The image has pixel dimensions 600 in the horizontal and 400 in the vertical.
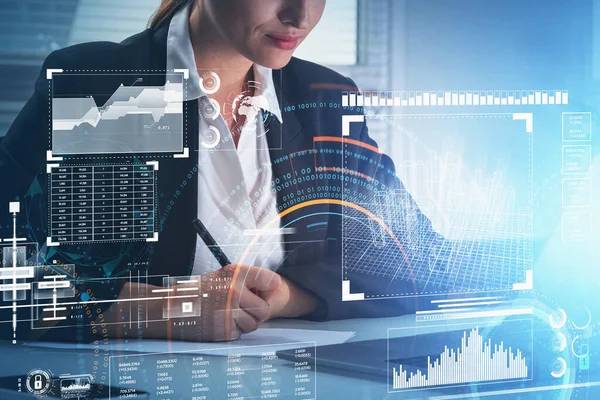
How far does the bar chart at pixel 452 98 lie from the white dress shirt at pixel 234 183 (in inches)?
9.7

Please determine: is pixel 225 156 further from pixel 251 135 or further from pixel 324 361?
pixel 324 361

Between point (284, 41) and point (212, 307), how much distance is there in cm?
72

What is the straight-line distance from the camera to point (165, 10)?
203cm

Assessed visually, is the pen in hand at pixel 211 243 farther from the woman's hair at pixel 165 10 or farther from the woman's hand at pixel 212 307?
the woman's hair at pixel 165 10

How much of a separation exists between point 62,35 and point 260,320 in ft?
2.87

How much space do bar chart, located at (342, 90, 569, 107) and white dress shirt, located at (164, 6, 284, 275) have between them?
0.25 metres

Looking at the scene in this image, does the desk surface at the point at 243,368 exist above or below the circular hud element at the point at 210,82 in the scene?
below

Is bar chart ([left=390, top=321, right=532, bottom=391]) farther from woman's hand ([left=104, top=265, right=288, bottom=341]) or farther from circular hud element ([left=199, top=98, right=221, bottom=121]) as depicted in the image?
circular hud element ([left=199, top=98, right=221, bottom=121])

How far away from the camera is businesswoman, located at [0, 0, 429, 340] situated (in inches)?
78.9

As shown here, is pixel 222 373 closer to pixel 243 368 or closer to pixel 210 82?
pixel 243 368

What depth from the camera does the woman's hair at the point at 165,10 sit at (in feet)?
6.63

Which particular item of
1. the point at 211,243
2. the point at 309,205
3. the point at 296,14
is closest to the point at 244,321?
Result: the point at 211,243
